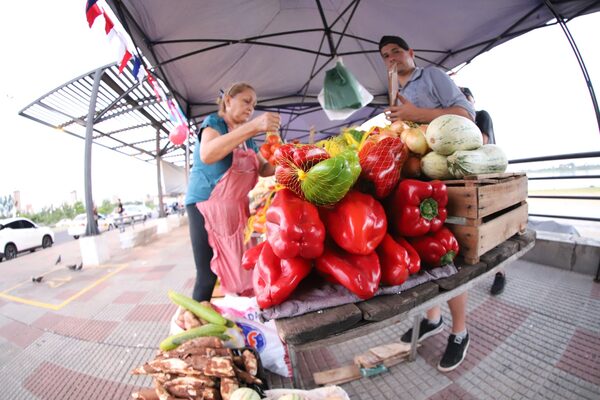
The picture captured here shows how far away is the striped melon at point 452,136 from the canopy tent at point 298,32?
9.42ft

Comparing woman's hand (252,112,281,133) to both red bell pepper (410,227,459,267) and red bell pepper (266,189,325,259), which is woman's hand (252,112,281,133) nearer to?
red bell pepper (266,189,325,259)

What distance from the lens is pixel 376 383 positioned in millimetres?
1612

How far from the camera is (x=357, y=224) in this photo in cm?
69

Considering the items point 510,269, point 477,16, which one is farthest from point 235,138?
point 477,16

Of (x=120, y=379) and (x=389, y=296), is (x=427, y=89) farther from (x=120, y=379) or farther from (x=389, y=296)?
(x=120, y=379)

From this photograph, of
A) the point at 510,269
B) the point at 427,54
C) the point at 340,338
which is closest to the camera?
the point at 340,338

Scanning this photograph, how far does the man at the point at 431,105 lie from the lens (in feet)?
4.25


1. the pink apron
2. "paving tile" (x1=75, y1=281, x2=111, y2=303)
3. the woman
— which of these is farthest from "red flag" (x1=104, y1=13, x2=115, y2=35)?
"paving tile" (x1=75, y1=281, x2=111, y2=303)

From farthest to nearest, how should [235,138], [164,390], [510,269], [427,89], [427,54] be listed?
[427,54] < [510,269] < [427,89] < [235,138] < [164,390]

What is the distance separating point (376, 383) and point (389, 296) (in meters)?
1.32

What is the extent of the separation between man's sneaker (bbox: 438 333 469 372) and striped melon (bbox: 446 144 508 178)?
136 centimetres

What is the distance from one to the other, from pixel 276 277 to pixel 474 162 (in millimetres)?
870

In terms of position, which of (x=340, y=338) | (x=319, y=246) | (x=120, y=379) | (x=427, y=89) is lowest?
(x=120, y=379)

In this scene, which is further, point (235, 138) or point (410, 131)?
point (235, 138)
